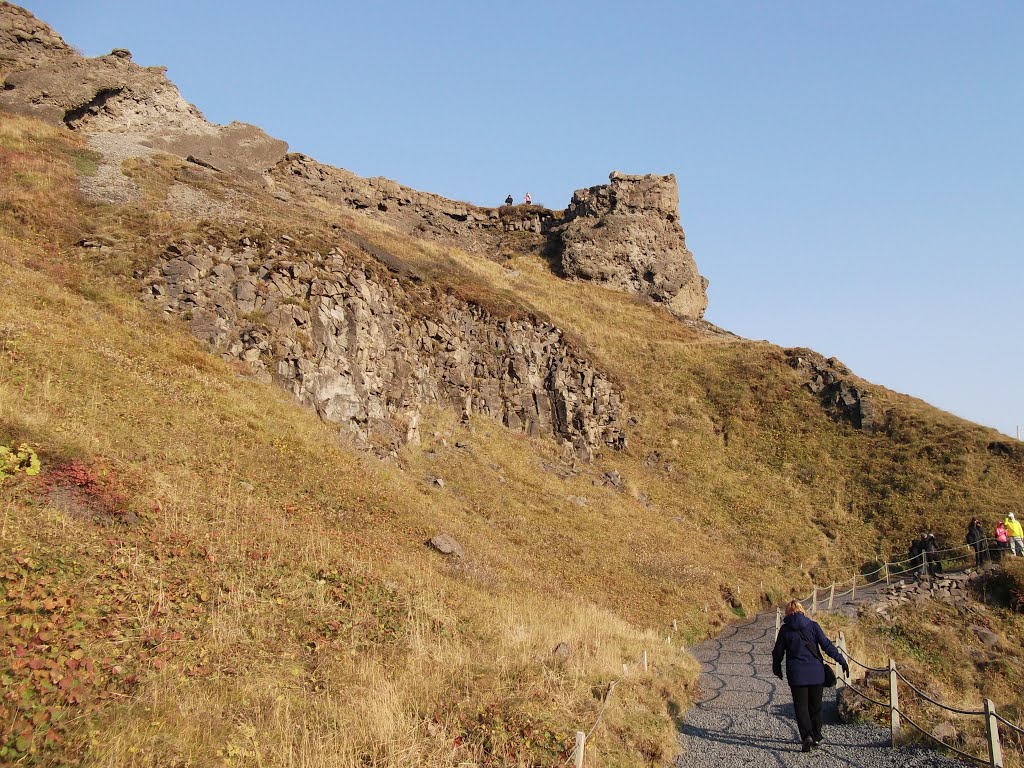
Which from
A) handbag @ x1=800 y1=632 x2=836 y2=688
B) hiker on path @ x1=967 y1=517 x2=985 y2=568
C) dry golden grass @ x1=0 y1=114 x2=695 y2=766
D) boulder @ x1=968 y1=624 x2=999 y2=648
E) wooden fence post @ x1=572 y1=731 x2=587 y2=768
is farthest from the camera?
hiker on path @ x1=967 y1=517 x2=985 y2=568

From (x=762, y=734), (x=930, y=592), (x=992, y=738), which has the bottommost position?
(x=762, y=734)

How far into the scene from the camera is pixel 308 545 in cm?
1173

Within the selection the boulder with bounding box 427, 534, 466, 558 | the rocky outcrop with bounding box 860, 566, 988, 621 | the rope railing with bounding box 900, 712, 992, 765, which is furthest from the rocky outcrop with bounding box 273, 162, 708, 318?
the rope railing with bounding box 900, 712, 992, 765

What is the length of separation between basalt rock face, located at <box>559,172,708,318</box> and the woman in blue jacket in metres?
53.7

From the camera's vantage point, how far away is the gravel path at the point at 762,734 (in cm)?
851

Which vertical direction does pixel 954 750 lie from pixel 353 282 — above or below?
below

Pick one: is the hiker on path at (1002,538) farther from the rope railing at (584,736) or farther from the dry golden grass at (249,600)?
the rope railing at (584,736)

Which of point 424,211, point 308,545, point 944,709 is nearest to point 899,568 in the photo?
point 944,709

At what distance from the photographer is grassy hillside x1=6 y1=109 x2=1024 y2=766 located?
22.2ft

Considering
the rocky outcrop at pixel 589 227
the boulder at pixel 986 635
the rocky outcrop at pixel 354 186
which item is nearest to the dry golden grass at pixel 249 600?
the boulder at pixel 986 635

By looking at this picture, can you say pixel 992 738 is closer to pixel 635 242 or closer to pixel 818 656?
pixel 818 656

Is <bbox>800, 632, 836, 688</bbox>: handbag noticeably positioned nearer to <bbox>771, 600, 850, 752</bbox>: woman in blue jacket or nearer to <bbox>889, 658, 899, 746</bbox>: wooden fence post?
<bbox>771, 600, 850, 752</bbox>: woman in blue jacket

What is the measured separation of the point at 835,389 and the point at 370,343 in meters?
32.3

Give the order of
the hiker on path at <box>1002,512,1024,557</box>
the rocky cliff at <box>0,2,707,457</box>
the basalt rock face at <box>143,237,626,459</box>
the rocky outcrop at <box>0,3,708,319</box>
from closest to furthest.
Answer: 1. the basalt rock face at <box>143,237,626,459</box>
2. the hiker on path at <box>1002,512,1024,557</box>
3. the rocky cliff at <box>0,2,707,457</box>
4. the rocky outcrop at <box>0,3,708,319</box>
